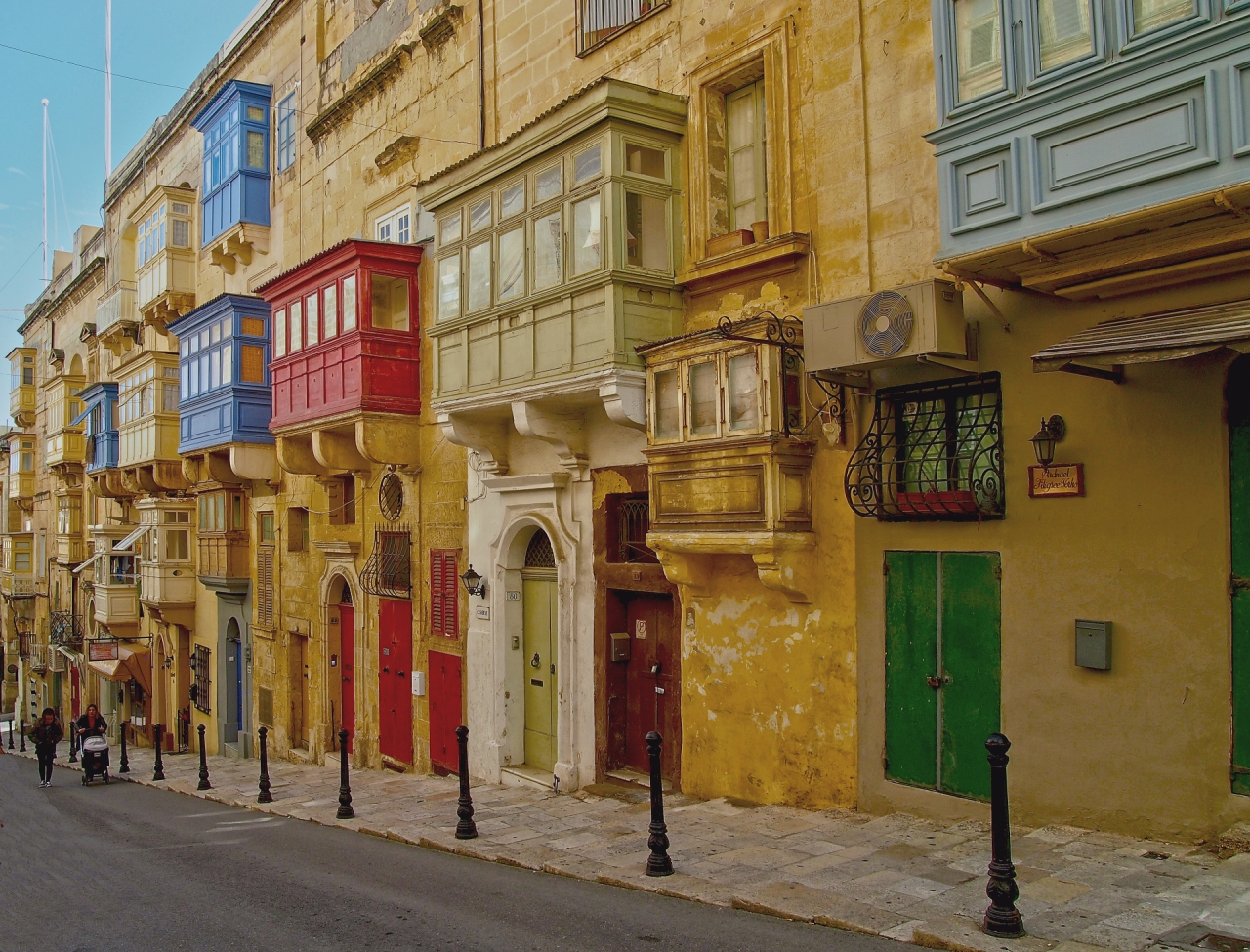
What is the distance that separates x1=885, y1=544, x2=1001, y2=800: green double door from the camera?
26.2ft

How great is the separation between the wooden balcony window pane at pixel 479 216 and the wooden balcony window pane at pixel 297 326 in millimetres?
5400

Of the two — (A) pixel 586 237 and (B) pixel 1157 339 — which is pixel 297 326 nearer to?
(A) pixel 586 237

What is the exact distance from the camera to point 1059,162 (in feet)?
21.9

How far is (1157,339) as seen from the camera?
6.20 m

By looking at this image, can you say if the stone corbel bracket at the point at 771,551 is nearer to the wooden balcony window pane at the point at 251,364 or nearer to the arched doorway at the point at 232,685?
the wooden balcony window pane at the point at 251,364

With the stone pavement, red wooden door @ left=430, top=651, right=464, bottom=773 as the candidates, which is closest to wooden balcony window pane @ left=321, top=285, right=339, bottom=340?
red wooden door @ left=430, top=651, right=464, bottom=773

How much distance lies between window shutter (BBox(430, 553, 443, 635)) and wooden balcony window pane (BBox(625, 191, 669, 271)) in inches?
241

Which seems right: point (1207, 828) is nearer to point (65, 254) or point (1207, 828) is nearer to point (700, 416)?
point (700, 416)

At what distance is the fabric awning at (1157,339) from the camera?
595 centimetres

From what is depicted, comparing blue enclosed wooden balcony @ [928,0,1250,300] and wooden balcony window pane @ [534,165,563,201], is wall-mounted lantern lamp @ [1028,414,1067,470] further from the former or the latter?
wooden balcony window pane @ [534,165,563,201]

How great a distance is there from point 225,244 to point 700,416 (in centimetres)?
1597

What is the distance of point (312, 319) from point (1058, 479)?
40.9ft

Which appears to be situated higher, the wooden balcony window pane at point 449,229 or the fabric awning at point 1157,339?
the wooden balcony window pane at point 449,229

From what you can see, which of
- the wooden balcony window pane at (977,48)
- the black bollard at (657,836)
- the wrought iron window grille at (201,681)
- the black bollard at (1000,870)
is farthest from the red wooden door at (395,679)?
the black bollard at (1000,870)
